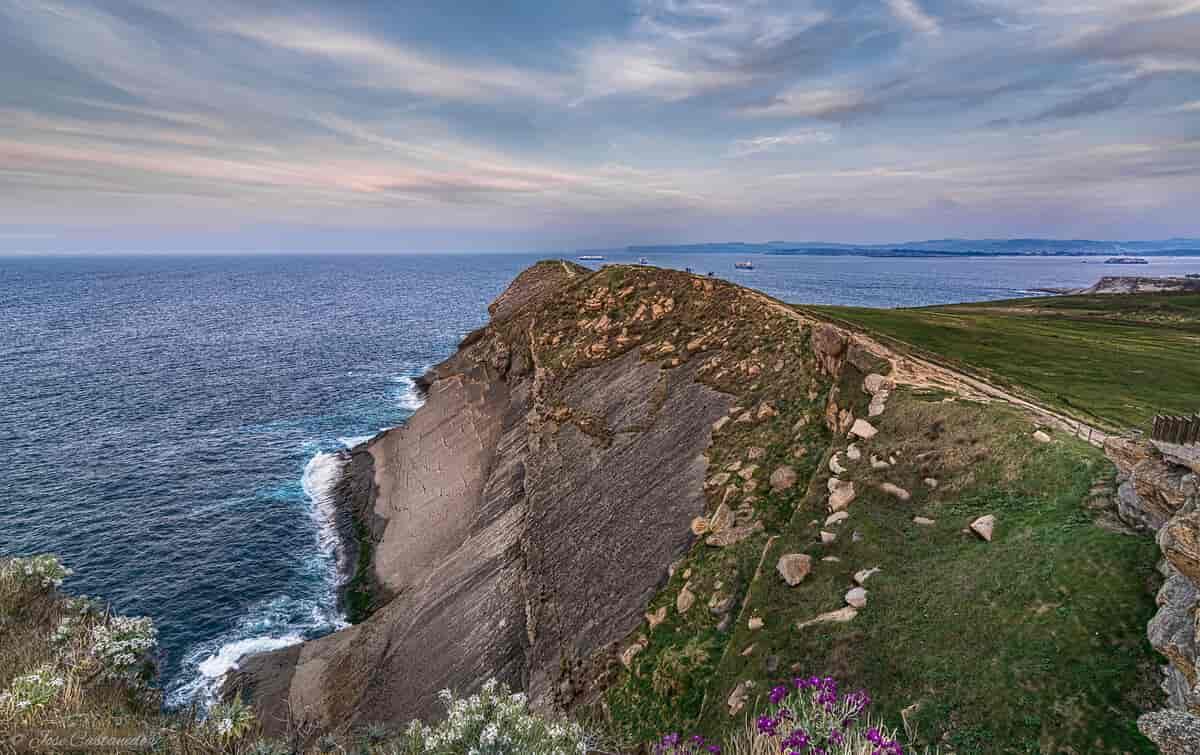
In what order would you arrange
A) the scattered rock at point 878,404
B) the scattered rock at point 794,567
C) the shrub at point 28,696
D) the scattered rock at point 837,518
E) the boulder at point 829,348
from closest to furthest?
1. the shrub at point 28,696
2. the scattered rock at point 794,567
3. the scattered rock at point 837,518
4. the scattered rock at point 878,404
5. the boulder at point 829,348

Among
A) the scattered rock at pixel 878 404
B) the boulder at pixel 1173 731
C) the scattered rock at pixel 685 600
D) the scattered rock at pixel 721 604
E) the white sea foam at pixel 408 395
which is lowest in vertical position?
the white sea foam at pixel 408 395

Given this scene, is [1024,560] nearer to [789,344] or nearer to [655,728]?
[655,728]

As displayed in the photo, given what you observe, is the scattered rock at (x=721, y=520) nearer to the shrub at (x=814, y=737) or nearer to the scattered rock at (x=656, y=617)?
the scattered rock at (x=656, y=617)

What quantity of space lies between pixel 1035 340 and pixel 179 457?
88970 millimetres

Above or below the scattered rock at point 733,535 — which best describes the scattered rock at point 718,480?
above

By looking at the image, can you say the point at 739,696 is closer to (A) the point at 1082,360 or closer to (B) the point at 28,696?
(B) the point at 28,696

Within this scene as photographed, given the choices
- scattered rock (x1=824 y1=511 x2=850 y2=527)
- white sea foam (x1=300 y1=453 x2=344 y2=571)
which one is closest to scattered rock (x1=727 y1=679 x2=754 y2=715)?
scattered rock (x1=824 y1=511 x2=850 y2=527)

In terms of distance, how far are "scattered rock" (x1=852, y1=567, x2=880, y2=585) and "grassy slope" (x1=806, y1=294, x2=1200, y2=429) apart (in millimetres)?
17368

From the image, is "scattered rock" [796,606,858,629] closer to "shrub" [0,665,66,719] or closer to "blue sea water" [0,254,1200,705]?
"shrub" [0,665,66,719]

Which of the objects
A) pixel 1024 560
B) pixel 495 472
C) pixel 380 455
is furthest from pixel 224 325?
pixel 1024 560

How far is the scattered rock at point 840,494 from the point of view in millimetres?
20750

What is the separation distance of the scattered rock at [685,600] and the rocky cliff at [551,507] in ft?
7.77

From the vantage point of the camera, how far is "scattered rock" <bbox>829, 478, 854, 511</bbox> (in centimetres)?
2075

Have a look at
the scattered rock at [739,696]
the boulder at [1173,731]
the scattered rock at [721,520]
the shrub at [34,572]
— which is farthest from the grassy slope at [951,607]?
the shrub at [34,572]
